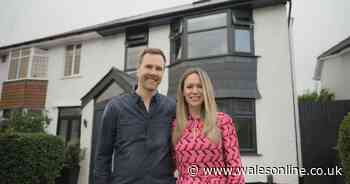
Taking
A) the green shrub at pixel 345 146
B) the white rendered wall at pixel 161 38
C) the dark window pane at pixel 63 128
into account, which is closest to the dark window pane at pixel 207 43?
the white rendered wall at pixel 161 38

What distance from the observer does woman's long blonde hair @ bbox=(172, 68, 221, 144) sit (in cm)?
192

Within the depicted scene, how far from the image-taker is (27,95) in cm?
1177

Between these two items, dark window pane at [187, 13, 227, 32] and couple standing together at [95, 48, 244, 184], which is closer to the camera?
couple standing together at [95, 48, 244, 184]

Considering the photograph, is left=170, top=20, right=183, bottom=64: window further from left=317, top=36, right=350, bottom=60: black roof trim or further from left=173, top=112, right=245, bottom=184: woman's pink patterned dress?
left=173, top=112, right=245, bottom=184: woman's pink patterned dress

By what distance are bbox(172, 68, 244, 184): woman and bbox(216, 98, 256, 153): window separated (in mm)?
6234

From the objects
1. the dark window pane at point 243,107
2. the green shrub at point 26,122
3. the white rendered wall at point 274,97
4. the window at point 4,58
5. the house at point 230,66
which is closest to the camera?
the white rendered wall at point 274,97

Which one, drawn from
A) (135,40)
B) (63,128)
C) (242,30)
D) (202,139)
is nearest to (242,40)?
(242,30)

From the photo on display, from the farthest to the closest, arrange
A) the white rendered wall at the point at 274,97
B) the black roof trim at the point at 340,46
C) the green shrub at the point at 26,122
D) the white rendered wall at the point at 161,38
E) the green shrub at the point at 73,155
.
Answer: the black roof trim at the point at 340,46 → the green shrub at the point at 26,122 → the white rendered wall at the point at 161,38 → the green shrub at the point at 73,155 → the white rendered wall at the point at 274,97

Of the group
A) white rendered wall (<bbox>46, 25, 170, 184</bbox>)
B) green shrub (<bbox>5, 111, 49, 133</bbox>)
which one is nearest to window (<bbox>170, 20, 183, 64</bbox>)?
white rendered wall (<bbox>46, 25, 170, 184</bbox>)

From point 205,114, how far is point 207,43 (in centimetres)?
714

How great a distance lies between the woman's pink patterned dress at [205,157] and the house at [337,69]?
11120 mm

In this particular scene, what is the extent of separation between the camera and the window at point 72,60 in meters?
11.8

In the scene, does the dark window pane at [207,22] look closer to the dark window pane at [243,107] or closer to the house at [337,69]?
the dark window pane at [243,107]

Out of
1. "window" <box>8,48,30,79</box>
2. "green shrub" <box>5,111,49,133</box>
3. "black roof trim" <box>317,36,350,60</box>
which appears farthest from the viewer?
"window" <box>8,48,30,79</box>
